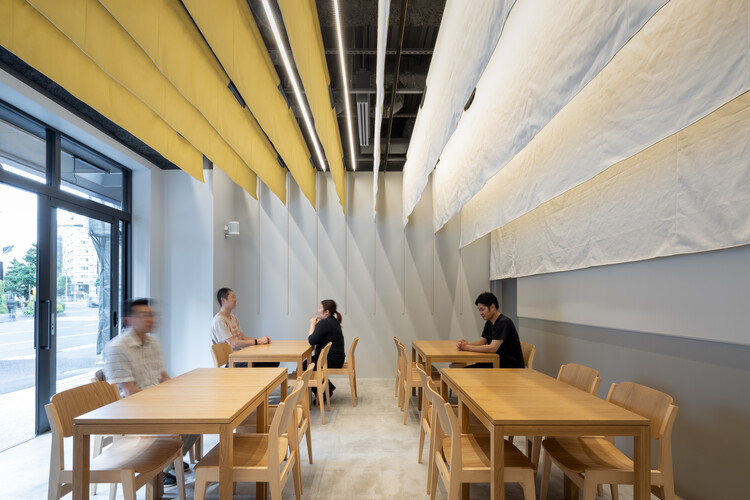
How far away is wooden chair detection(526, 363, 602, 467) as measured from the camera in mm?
3089

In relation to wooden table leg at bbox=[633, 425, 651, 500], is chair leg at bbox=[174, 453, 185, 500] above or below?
below

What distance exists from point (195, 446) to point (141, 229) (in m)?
3.84

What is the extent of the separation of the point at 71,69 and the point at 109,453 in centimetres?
236

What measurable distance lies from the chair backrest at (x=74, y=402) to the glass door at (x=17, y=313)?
2.11 m

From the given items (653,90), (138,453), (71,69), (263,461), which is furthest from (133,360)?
(653,90)

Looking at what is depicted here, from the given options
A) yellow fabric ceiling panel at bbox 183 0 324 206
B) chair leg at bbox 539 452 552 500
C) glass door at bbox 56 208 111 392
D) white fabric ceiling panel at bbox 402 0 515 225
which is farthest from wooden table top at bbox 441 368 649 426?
glass door at bbox 56 208 111 392

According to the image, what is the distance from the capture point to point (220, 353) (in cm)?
460

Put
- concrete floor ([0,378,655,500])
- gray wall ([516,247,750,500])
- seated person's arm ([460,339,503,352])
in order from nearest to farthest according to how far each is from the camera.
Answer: gray wall ([516,247,750,500])
concrete floor ([0,378,655,500])
seated person's arm ([460,339,503,352])

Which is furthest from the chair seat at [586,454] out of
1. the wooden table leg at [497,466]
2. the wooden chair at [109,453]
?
the wooden chair at [109,453]

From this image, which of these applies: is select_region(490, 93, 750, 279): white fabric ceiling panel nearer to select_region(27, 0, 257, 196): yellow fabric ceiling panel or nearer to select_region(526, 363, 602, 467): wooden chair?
select_region(526, 363, 602, 467): wooden chair

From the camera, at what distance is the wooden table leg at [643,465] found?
2.28 m

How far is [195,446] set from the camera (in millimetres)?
3697

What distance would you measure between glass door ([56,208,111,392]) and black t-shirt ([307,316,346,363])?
7.85 ft

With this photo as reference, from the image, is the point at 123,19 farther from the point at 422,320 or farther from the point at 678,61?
the point at 422,320
